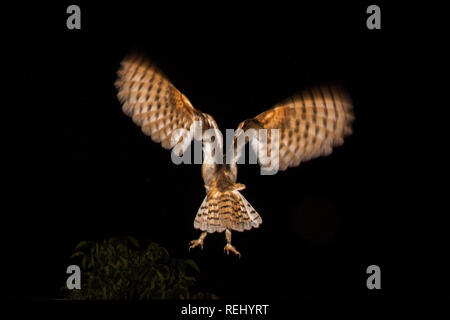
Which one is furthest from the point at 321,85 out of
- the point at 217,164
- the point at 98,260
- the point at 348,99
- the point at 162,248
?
the point at 98,260

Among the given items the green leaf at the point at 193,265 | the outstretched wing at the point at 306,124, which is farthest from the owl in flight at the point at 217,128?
the green leaf at the point at 193,265

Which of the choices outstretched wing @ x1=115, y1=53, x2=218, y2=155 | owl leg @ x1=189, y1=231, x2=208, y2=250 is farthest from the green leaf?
outstretched wing @ x1=115, y1=53, x2=218, y2=155

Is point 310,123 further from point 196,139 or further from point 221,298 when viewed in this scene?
point 221,298

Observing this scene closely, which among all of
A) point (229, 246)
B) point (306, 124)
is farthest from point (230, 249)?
point (306, 124)

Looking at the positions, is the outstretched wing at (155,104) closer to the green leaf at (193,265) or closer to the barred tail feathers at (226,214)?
the barred tail feathers at (226,214)

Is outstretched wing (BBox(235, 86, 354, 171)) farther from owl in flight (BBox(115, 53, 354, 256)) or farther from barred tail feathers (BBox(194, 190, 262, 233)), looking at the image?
barred tail feathers (BBox(194, 190, 262, 233))

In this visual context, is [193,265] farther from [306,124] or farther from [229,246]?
[306,124]
